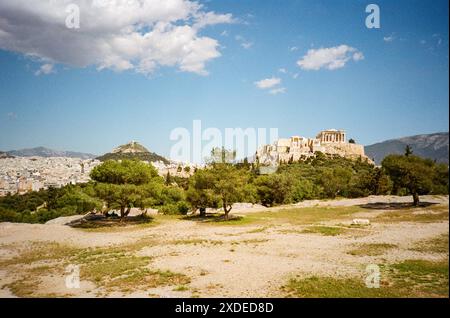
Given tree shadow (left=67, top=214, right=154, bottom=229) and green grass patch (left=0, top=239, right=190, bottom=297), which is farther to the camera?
tree shadow (left=67, top=214, right=154, bottom=229)

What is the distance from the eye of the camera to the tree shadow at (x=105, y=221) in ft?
145

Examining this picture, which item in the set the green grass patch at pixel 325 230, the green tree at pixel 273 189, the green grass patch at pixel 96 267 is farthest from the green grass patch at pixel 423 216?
the green tree at pixel 273 189

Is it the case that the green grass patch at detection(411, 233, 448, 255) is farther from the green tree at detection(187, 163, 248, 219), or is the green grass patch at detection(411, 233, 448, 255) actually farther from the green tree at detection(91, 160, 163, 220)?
the green tree at detection(91, 160, 163, 220)

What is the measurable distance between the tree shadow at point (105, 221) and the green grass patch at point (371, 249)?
30759 millimetres

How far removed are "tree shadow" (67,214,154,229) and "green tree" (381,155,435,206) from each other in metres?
37.6

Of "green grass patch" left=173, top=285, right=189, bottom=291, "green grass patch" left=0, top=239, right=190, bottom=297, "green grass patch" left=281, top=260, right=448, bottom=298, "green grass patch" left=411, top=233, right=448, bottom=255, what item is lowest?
"green grass patch" left=0, top=239, right=190, bottom=297

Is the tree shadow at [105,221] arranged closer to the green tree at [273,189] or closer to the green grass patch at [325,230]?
the green grass patch at [325,230]

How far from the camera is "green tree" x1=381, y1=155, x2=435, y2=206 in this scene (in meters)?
48.3

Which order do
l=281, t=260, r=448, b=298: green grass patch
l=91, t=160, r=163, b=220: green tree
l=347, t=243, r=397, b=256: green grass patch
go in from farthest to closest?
l=91, t=160, r=163, b=220: green tree < l=347, t=243, r=397, b=256: green grass patch < l=281, t=260, r=448, b=298: green grass patch

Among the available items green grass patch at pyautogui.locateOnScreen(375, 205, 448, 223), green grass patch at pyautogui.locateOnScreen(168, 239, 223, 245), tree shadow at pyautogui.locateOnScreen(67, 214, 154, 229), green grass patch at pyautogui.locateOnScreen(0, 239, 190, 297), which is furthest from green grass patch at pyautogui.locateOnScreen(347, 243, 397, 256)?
tree shadow at pyautogui.locateOnScreen(67, 214, 154, 229)

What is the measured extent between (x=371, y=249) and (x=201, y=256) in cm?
1179
